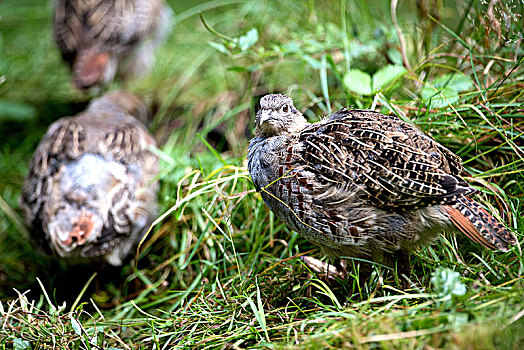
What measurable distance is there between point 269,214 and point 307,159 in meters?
0.87

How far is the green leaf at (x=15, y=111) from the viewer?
4562 mm

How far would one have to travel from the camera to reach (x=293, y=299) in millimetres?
2656

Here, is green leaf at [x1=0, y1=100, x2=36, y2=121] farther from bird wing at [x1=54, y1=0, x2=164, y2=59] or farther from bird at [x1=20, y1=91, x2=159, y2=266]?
bird at [x1=20, y1=91, x2=159, y2=266]

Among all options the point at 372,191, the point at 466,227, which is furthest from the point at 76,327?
the point at 466,227

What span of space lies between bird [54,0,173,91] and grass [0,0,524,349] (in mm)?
420

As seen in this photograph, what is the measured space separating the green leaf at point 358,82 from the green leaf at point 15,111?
3094 millimetres

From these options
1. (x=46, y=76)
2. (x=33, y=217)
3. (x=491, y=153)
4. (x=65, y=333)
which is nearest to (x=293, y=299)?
(x=65, y=333)

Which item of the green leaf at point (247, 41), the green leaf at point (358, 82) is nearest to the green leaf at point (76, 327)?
the green leaf at point (247, 41)

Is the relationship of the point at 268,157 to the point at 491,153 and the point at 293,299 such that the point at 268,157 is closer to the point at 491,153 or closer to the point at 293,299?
the point at 293,299

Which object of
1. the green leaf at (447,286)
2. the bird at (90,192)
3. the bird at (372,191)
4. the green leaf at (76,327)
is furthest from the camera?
the bird at (90,192)

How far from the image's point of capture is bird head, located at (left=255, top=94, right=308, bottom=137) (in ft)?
8.84

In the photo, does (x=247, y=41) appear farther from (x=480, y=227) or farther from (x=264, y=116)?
(x=480, y=227)

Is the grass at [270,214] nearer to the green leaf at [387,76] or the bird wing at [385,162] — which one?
the green leaf at [387,76]

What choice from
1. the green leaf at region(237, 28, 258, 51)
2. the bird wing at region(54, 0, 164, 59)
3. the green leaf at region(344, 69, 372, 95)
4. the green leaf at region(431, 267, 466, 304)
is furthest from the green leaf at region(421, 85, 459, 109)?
the bird wing at region(54, 0, 164, 59)
